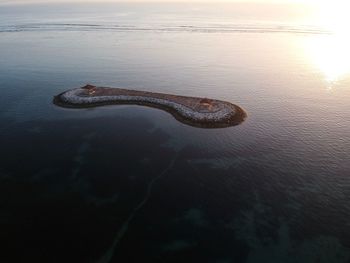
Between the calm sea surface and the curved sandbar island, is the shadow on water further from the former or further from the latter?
the curved sandbar island

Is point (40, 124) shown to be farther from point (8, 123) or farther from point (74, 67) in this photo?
point (74, 67)

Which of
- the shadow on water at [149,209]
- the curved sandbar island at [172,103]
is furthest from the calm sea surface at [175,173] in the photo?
the curved sandbar island at [172,103]

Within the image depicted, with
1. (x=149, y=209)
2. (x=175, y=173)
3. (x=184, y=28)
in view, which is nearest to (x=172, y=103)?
(x=175, y=173)

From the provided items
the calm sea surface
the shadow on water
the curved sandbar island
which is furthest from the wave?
the shadow on water

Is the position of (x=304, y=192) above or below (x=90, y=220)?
above

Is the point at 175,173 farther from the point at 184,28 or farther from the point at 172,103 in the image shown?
the point at 184,28

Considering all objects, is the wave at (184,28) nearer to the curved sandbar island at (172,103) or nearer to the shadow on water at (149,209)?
the curved sandbar island at (172,103)

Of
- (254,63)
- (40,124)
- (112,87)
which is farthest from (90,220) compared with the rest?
(254,63)
